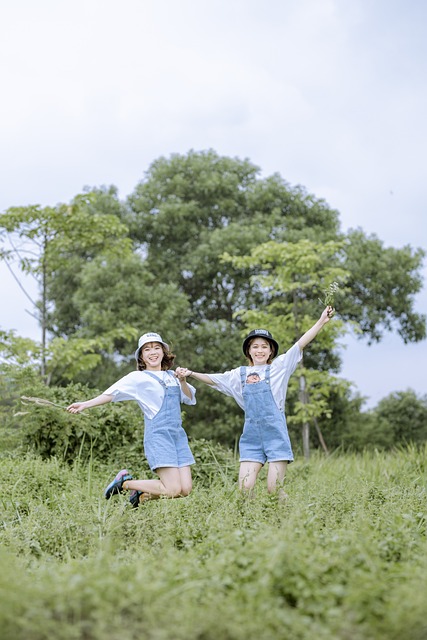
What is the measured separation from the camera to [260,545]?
340 centimetres

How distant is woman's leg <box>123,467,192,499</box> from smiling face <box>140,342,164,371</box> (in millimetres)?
921

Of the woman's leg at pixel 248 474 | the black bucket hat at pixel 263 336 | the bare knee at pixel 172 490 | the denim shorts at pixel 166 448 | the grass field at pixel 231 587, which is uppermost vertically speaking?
the black bucket hat at pixel 263 336

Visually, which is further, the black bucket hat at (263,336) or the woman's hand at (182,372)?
the black bucket hat at (263,336)

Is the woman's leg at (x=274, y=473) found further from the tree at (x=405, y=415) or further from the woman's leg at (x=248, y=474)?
the tree at (x=405, y=415)

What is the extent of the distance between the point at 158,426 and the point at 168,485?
484 millimetres

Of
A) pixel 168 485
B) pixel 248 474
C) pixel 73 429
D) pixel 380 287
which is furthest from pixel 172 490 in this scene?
pixel 380 287

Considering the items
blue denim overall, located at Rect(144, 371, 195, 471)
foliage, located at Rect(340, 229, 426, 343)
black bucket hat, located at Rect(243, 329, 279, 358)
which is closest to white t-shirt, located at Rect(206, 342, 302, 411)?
black bucket hat, located at Rect(243, 329, 279, 358)

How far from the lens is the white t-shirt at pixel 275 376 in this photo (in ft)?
20.1

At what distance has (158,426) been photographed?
19.5 ft

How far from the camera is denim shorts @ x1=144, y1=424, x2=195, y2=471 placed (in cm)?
584

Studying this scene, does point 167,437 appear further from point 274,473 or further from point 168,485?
point 274,473

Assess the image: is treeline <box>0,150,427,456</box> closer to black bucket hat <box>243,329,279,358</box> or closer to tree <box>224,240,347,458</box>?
tree <box>224,240,347,458</box>

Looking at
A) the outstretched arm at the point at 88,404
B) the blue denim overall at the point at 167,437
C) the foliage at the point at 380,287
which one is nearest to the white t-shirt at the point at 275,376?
the blue denim overall at the point at 167,437

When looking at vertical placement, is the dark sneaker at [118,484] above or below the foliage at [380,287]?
below
